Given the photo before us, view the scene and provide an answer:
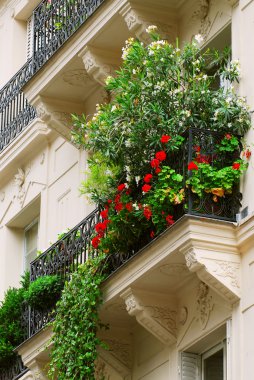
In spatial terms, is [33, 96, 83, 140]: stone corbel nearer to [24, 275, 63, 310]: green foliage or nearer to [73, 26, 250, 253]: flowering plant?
[24, 275, 63, 310]: green foliage

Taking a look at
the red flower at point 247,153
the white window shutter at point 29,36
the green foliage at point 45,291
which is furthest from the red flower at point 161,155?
the white window shutter at point 29,36

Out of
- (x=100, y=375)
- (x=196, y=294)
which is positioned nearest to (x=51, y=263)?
(x=100, y=375)

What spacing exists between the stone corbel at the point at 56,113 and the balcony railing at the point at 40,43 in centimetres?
51

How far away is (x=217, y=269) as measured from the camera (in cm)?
1811

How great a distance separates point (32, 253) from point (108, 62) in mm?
4999

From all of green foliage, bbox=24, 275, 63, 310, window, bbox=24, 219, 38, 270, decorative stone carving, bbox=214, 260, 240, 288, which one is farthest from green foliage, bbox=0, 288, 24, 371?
decorative stone carving, bbox=214, 260, 240, 288

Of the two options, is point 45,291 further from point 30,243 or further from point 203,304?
point 30,243

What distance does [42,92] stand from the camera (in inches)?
Result: 917

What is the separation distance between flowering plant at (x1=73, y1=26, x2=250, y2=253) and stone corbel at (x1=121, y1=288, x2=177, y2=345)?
708 mm

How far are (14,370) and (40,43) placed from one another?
15.5 ft

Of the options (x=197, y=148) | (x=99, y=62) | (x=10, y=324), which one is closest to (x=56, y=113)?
(x=99, y=62)

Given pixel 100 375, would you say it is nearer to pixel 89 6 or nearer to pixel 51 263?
pixel 51 263

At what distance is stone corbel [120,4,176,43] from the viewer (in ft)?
68.3

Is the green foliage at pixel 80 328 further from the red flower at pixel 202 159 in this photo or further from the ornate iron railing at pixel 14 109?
the ornate iron railing at pixel 14 109
